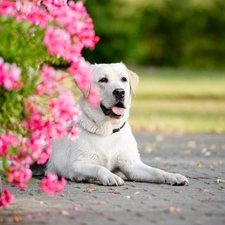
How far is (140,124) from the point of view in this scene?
1748 cm

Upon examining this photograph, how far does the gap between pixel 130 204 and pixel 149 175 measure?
1409mm

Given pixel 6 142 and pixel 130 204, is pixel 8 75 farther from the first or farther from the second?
pixel 130 204

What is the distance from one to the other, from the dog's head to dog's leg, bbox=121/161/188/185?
0.58 m

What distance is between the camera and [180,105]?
24.5m

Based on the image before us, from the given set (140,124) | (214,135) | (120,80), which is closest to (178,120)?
(140,124)

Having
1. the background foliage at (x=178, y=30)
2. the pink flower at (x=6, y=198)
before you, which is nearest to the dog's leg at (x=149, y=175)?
the pink flower at (x=6, y=198)

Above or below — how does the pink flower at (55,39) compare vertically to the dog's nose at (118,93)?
above

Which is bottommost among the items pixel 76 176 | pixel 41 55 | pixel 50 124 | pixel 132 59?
pixel 76 176

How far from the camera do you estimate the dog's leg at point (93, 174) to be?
788cm

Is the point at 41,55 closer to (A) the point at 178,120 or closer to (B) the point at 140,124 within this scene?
(B) the point at 140,124

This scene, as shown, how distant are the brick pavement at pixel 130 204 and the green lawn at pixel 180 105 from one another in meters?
7.76

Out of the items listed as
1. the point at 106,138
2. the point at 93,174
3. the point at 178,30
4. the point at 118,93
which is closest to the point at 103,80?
the point at 118,93

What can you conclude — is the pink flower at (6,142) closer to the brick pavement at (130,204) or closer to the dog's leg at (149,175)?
the brick pavement at (130,204)

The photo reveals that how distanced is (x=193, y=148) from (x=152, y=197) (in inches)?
216
